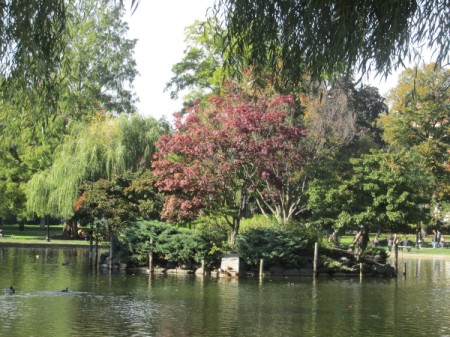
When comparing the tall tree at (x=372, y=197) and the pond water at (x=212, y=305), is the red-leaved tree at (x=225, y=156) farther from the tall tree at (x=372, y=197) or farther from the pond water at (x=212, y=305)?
the pond water at (x=212, y=305)

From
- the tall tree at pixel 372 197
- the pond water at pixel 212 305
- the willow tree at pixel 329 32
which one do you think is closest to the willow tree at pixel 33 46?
the willow tree at pixel 329 32

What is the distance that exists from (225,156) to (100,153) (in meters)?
8.91

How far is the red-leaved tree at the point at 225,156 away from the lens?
2984 cm

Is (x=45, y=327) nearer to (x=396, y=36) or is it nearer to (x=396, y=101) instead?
(x=396, y=36)

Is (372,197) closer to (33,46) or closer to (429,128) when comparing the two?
(33,46)

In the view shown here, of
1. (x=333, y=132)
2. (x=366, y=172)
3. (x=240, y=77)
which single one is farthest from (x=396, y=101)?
(x=240, y=77)

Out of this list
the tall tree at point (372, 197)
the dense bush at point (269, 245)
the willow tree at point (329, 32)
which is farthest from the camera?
the tall tree at point (372, 197)

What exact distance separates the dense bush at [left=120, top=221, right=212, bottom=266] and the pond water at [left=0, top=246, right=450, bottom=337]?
1.65 meters

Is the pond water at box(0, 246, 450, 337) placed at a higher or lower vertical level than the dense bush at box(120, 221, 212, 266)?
lower

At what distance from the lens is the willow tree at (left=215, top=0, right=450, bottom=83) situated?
7.48 metres

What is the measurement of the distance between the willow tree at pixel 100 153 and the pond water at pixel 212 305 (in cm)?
683

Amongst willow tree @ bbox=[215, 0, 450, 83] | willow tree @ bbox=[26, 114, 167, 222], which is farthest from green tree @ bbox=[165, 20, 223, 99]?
willow tree @ bbox=[215, 0, 450, 83]

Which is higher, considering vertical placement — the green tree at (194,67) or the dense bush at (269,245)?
the green tree at (194,67)

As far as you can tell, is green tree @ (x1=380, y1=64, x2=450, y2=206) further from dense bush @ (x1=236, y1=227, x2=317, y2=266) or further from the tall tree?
dense bush @ (x1=236, y1=227, x2=317, y2=266)
